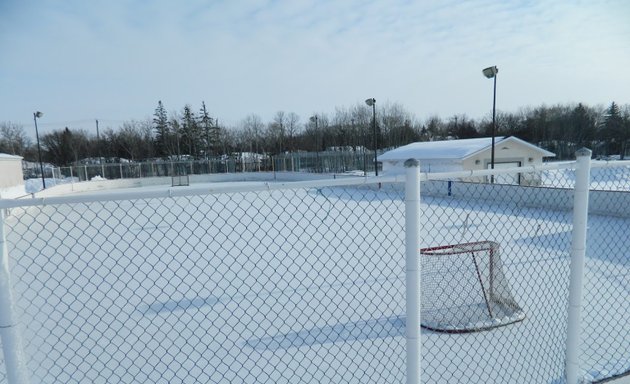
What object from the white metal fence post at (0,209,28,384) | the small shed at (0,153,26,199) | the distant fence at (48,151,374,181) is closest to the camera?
the white metal fence post at (0,209,28,384)

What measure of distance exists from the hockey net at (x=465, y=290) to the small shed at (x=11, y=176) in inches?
960

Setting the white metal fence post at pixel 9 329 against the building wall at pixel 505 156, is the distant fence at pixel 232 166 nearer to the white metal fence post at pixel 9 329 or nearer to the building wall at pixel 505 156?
the building wall at pixel 505 156

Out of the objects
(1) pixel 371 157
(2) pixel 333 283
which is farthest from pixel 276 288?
(1) pixel 371 157

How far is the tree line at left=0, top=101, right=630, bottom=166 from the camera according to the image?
48.3 m

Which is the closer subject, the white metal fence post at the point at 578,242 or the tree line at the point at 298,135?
the white metal fence post at the point at 578,242

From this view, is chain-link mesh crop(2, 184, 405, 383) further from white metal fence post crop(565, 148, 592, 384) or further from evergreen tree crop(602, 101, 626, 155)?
evergreen tree crop(602, 101, 626, 155)

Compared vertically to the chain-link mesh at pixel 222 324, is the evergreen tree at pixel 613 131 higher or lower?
higher

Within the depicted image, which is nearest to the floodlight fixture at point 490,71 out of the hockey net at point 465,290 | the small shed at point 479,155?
the small shed at point 479,155

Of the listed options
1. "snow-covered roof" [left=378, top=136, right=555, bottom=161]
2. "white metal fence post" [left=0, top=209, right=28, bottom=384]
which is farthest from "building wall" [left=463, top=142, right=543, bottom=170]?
"white metal fence post" [left=0, top=209, right=28, bottom=384]

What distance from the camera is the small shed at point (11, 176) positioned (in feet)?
71.2

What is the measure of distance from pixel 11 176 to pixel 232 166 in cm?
1866

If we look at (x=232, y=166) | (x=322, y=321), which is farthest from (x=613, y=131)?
(x=322, y=321)

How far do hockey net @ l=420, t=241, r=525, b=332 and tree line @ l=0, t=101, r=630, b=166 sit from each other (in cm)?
4142

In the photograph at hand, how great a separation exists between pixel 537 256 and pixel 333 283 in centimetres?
437
